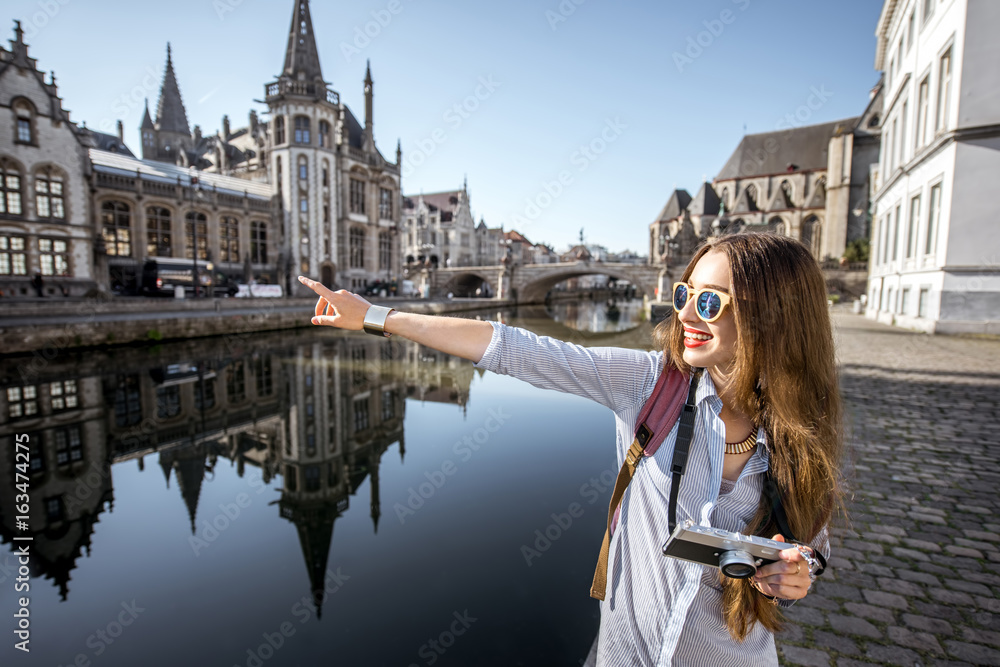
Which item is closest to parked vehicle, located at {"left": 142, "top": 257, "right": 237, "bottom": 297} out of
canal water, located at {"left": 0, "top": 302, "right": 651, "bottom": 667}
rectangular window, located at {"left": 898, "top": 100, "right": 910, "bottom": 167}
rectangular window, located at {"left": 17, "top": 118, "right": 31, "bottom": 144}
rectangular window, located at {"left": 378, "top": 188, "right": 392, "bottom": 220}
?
rectangular window, located at {"left": 17, "top": 118, "right": 31, "bottom": 144}

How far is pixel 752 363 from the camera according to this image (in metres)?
1.25

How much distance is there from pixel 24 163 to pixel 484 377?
76.8 ft

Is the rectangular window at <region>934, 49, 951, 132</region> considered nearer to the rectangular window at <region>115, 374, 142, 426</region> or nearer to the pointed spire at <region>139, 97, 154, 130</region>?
the rectangular window at <region>115, 374, 142, 426</region>

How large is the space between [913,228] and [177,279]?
33.8 meters

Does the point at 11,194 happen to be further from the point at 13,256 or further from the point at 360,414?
the point at 360,414

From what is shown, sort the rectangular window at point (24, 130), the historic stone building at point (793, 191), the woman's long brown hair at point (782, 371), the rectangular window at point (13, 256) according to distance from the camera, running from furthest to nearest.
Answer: the historic stone building at point (793, 191) → the rectangular window at point (24, 130) → the rectangular window at point (13, 256) → the woman's long brown hair at point (782, 371)

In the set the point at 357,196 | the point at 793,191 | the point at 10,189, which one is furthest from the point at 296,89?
the point at 793,191

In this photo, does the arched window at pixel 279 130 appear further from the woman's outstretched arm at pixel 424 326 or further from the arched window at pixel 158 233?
the woman's outstretched arm at pixel 424 326

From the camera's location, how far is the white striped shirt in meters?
1.23

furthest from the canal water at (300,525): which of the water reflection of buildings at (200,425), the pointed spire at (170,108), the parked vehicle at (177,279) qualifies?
the pointed spire at (170,108)

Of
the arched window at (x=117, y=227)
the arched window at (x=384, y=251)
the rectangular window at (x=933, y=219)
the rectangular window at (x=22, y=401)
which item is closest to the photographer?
the rectangular window at (x=22, y=401)

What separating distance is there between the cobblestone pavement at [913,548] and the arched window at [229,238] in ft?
114

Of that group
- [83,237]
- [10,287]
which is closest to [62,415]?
[10,287]

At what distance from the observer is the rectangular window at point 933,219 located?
1519 cm
